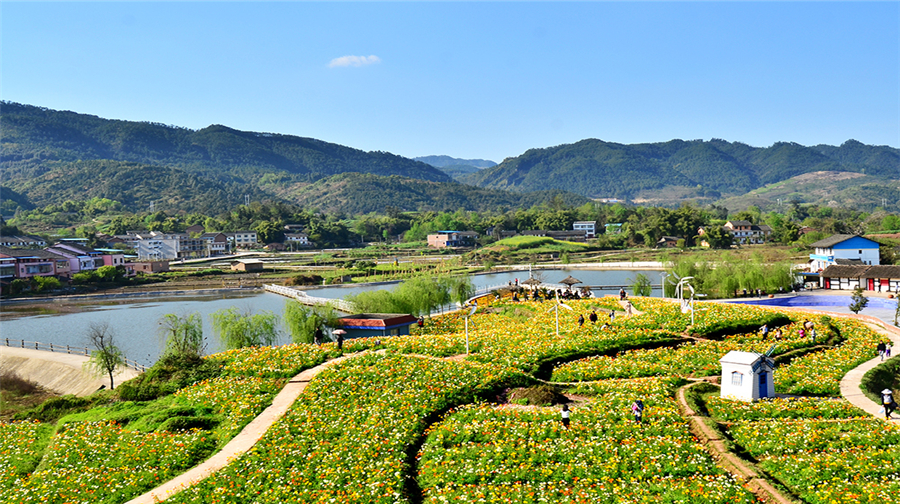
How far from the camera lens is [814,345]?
28.5 m

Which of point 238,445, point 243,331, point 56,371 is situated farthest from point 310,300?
point 238,445

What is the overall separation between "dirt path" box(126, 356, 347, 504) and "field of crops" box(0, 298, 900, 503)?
384 mm

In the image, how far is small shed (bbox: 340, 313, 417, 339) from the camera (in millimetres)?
37469

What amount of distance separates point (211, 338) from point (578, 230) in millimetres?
133243

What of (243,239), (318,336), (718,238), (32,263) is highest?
(243,239)

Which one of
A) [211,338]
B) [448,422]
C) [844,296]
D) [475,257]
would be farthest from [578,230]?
[448,422]

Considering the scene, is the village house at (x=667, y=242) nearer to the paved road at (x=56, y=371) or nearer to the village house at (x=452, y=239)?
the village house at (x=452, y=239)

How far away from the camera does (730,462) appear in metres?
16.0

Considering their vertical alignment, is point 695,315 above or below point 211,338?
above

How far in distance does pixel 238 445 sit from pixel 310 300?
150 feet

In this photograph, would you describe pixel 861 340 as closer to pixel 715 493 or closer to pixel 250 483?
pixel 715 493

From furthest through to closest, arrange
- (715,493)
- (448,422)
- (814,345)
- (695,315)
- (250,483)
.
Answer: (695,315), (814,345), (448,422), (250,483), (715,493)

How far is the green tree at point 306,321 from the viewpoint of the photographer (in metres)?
39.0

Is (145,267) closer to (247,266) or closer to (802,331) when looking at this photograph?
(247,266)
